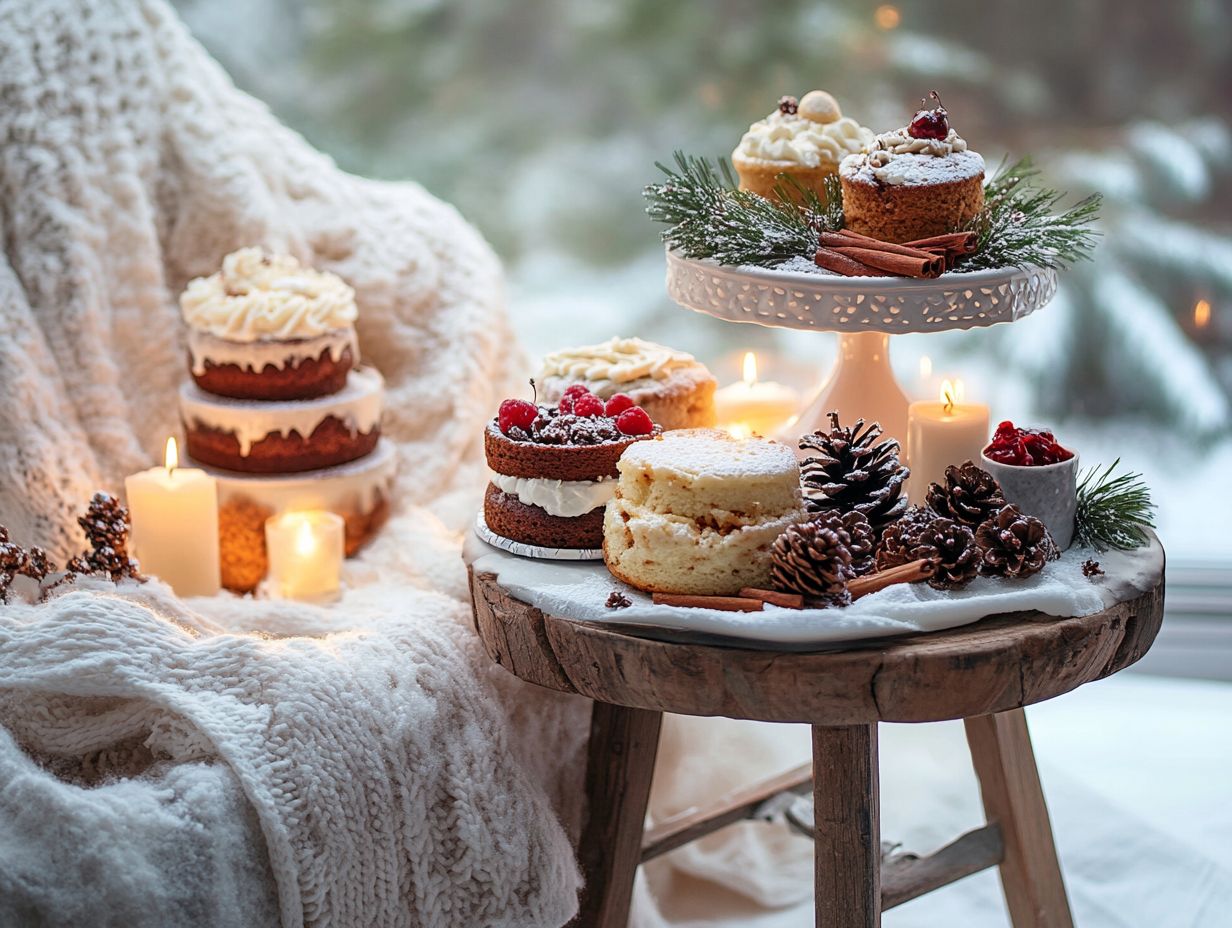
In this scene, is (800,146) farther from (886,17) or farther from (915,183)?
(886,17)

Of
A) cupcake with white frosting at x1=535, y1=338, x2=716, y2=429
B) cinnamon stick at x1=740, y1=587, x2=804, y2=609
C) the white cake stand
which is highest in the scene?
the white cake stand

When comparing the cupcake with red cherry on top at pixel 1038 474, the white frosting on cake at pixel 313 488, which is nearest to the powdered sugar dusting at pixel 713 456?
the cupcake with red cherry on top at pixel 1038 474

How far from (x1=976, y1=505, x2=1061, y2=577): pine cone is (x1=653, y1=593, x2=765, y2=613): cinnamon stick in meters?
0.21

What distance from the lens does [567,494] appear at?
1.37 m

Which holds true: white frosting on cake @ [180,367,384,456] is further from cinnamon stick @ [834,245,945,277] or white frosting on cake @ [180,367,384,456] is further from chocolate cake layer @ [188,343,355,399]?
cinnamon stick @ [834,245,945,277]

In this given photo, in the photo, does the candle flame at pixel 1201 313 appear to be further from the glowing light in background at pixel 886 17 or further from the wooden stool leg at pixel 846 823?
the wooden stool leg at pixel 846 823

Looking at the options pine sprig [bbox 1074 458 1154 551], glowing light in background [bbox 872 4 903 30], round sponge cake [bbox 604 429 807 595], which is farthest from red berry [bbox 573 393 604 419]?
Result: glowing light in background [bbox 872 4 903 30]

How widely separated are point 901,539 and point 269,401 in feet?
2.57

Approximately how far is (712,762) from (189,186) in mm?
1039

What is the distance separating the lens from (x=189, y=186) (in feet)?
6.20

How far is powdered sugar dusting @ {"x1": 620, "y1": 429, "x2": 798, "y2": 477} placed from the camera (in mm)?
1276

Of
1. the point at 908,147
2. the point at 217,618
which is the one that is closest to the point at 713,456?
the point at 908,147

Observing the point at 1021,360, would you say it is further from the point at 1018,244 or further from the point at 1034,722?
the point at 1018,244

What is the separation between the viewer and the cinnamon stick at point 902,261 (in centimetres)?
136
